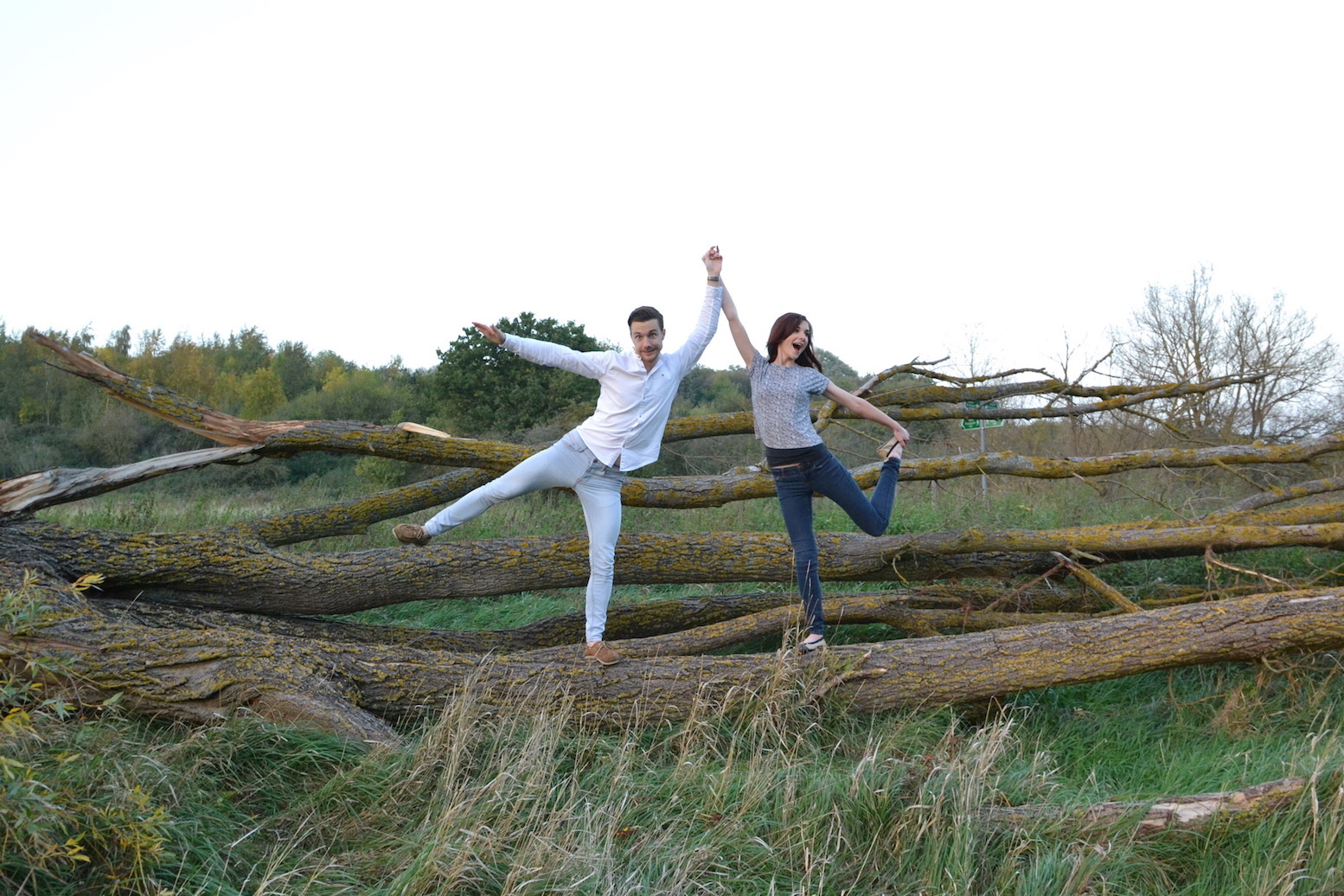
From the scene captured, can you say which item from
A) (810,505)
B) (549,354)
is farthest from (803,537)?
(549,354)

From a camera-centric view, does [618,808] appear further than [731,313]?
No

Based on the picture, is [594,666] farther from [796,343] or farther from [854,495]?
[796,343]

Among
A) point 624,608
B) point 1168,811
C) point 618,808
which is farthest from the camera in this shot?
point 624,608

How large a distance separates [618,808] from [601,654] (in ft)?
4.36

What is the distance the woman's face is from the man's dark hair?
0.67 metres

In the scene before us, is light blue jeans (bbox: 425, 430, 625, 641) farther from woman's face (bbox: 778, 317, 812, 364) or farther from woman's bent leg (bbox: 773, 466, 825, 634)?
woman's face (bbox: 778, 317, 812, 364)

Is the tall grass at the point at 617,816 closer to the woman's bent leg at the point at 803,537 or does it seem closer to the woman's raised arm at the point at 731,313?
Result: the woman's bent leg at the point at 803,537

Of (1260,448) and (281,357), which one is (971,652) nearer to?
(1260,448)

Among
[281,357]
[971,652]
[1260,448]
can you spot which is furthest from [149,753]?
[281,357]

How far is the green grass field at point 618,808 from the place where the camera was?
10.1ft

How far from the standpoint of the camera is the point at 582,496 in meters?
5.18

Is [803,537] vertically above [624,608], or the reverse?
[803,537]

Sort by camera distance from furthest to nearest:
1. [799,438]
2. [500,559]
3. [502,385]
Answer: [502,385] < [500,559] < [799,438]

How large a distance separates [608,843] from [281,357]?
29141mm
